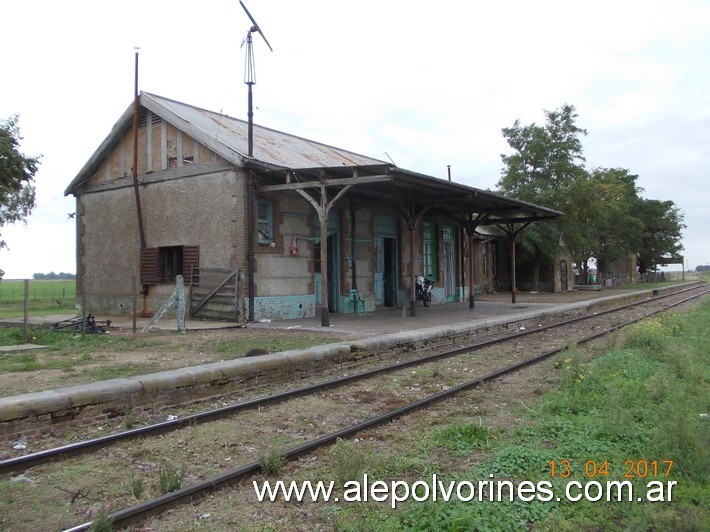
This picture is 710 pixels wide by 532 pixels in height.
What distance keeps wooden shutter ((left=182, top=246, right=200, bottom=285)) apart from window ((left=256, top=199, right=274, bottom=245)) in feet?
6.46

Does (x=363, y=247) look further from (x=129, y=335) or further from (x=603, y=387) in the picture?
(x=603, y=387)

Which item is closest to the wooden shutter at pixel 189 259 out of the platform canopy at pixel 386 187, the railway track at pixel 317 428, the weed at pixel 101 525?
the platform canopy at pixel 386 187

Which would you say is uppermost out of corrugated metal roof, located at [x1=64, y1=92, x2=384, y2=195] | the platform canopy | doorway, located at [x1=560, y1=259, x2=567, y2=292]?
corrugated metal roof, located at [x1=64, y1=92, x2=384, y2=195]

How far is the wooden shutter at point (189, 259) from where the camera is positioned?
1477 cm

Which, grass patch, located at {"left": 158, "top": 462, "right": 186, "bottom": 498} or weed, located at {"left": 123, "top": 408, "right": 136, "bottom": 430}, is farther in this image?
weed, located at {"left": 123, "top": 408, "right": 136, "bottom": 430}

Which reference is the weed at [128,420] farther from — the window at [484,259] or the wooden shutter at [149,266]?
the window at [484,259]

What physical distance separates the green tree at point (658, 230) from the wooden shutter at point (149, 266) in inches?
1737

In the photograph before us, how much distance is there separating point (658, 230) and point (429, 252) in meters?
40.1

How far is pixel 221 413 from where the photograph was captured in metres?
5.96

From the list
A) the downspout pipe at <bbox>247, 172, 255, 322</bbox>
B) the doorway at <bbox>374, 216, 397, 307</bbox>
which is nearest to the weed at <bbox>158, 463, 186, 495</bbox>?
the downspout pipe at <bbox>247, 172, 255, 322</bbox>

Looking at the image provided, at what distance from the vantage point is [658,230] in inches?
2057

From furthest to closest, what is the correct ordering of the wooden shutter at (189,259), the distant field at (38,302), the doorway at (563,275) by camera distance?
the doorway at (563,275) → the distant field at (38,302) → the wooden shutter at (189,259)

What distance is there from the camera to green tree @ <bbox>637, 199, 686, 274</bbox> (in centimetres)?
4866

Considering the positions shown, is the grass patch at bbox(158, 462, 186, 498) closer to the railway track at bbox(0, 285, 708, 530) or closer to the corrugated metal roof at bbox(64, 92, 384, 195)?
the railway track at bbox(0, 285, 708, 530)
